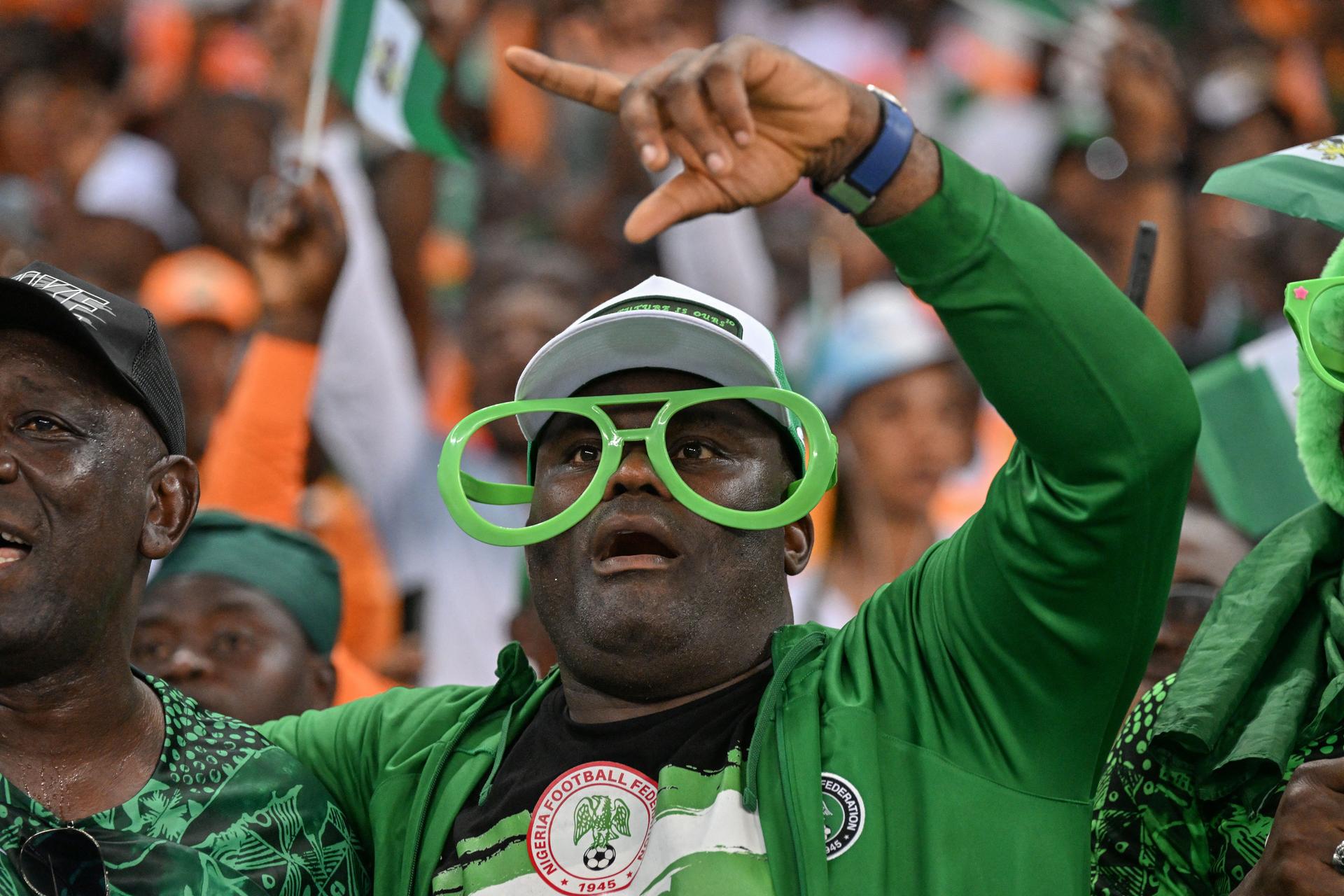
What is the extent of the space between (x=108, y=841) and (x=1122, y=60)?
6134 mm

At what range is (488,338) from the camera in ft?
20.6

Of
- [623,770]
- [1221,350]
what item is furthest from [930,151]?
[1221,350]

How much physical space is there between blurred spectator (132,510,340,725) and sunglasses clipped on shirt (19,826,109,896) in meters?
1.56

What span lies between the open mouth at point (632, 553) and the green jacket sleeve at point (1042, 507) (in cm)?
36

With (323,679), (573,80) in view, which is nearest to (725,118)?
(573,80)

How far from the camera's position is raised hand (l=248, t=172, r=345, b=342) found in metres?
4.87

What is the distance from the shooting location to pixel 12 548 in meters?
2.21

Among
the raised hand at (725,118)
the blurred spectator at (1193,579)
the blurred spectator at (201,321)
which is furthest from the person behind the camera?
the blurred spectator at (201,321)

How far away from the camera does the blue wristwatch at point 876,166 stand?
2.02m

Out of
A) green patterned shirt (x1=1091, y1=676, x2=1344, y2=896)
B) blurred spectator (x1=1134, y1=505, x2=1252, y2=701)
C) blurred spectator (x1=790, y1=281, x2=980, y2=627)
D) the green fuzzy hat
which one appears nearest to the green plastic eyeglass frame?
the green fuzzy hat

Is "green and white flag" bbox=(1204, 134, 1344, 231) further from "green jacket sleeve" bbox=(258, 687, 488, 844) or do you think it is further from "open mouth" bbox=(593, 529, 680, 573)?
"green jacket sleeve" bbox=(258, 687, 488, 844)

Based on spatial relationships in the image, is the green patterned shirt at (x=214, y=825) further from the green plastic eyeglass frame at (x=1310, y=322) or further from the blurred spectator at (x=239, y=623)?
the green plastic eyeglass frame at (x=1310, y=322)

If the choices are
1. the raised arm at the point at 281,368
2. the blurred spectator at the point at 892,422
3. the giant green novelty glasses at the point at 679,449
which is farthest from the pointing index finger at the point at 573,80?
the blurred spectator at the point at 892,422

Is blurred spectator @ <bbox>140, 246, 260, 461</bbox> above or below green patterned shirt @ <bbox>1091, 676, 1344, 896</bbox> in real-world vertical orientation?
above
